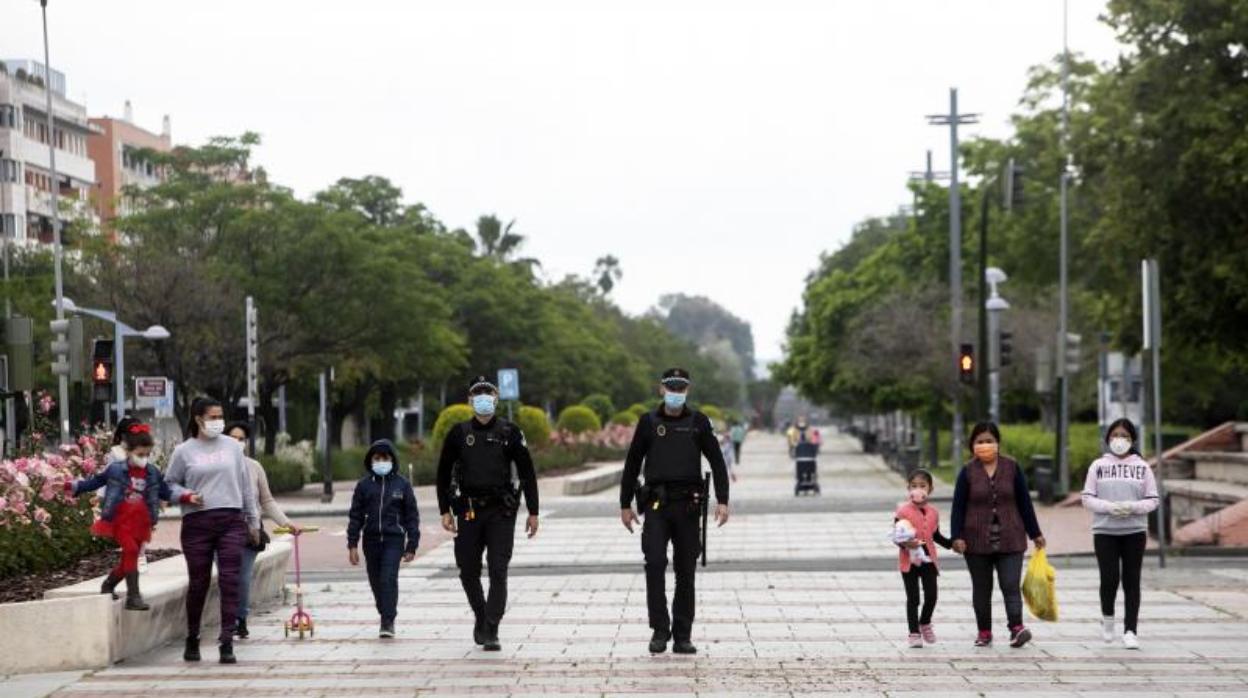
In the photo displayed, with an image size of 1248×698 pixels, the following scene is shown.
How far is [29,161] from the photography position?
8919cm

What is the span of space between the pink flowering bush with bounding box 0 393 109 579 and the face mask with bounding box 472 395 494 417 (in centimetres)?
273

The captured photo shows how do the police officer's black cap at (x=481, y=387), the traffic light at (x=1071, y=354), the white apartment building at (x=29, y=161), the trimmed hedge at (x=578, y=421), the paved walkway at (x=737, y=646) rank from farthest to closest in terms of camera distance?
the white apartment building at (x=29, y=161) < the trimmed hedge at (x=578, y=421) < the traffic light at (x=1071, y=354) < the police officer's black cap at (x=481, y=387) < the paved walkway at (x=737, y=646)

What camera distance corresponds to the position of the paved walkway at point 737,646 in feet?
39.3

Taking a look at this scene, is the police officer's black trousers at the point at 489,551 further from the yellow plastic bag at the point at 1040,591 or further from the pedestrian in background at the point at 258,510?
the yellow plastic bag at the point at 1040,591

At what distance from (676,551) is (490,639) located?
141 centimetres

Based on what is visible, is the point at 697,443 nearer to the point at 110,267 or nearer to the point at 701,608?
the point at 701,608

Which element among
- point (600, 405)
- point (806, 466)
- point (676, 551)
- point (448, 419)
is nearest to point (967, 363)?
point (806, 466)

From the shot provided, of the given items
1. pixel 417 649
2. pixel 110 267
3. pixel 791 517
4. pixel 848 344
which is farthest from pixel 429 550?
pixel 848 344

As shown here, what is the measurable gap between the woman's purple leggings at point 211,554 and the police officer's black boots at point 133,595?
322mm

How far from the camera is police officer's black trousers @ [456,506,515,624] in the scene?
541 inches

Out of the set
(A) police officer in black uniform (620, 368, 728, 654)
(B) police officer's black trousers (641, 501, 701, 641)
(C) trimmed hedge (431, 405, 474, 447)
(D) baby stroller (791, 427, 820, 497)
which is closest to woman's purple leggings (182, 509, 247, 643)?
(A) police officer in black uniform (620, 368, 728, 654)

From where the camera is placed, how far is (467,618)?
54.4 feet

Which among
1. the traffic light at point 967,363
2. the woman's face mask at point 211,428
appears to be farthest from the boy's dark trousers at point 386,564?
the traffic light at point 967,363

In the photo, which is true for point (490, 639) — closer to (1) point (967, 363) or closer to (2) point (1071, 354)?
(1) point (967, 363)
